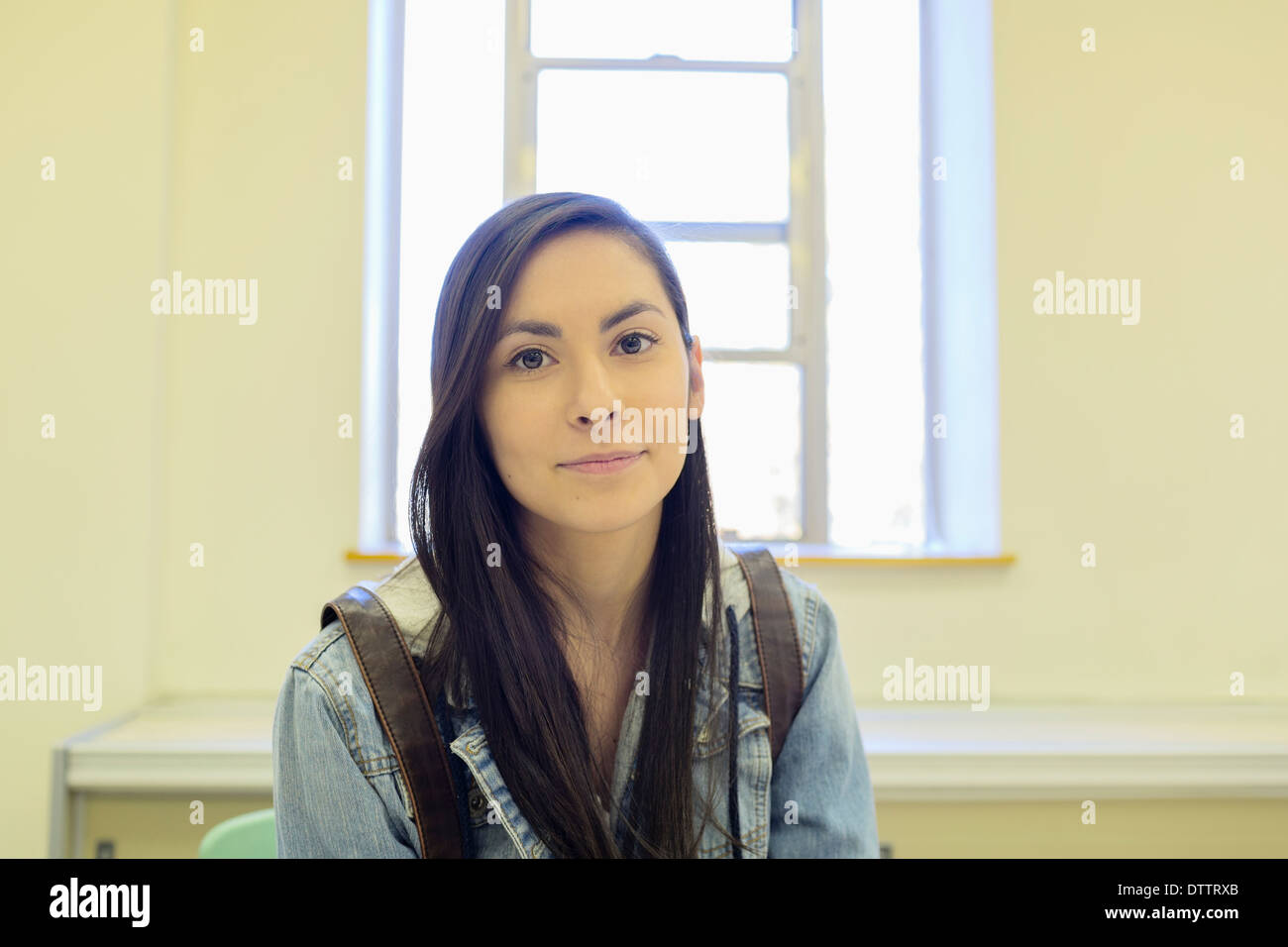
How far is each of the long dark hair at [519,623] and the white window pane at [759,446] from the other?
1.72m

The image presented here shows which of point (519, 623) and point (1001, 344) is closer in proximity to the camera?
point (519, 623)

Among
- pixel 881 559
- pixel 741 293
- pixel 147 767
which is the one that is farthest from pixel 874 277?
pixel 147 767

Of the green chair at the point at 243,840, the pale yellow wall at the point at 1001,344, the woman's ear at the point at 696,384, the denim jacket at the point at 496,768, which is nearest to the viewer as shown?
the denim jacket at the point at 496,768

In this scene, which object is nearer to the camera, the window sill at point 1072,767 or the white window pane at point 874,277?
the window sill at point 1072,767

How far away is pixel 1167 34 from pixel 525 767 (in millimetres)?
2770

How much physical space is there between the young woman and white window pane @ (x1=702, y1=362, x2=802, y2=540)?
5.50 ft

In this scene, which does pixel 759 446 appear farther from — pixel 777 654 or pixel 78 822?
pixel 78 822

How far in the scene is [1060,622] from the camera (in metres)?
2.37

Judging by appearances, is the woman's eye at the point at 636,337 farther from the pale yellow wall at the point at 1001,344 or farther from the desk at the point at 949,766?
the pale yellow wall at the point at 1001,344

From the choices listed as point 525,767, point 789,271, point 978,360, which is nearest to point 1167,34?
point 978,360

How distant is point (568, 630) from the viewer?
3.27 feet

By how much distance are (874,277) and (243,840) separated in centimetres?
235

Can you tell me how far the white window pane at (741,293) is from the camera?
2705 mm

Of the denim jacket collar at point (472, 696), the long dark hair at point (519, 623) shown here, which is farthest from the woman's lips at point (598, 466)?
the denim jacket collar at point (472, 696)
